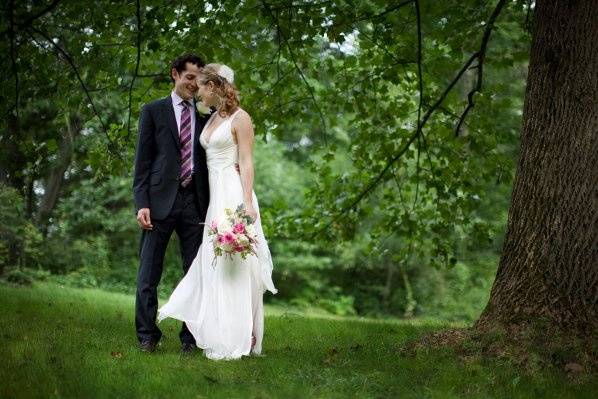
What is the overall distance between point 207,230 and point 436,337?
81.8 inches

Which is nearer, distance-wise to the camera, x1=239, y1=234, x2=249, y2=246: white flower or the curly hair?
x1=239, y1=234, x2=249, y2=246: white flower

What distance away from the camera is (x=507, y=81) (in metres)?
17.7

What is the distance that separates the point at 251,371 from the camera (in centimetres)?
536

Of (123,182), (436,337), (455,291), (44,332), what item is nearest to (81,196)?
(123,182)

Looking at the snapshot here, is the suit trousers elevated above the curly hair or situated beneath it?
situated beneath

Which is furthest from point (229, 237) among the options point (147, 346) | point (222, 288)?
point (147, 346)

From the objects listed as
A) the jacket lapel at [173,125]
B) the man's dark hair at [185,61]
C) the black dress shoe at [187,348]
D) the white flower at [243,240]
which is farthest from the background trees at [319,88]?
the black dress shoe at [187,348]

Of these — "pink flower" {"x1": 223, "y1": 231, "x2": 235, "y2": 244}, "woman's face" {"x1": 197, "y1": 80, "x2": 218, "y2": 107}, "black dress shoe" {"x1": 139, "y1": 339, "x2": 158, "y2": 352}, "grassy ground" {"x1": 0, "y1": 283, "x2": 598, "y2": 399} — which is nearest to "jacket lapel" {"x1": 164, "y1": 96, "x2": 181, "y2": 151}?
"woman's face" {"x1": 197, "y1": 80, "x2": 218, "y2": 107}

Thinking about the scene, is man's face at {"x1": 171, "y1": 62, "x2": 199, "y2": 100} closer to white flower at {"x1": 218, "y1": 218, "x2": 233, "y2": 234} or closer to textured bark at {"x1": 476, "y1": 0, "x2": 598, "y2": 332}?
white flower at {"x1": 218, "y1": 218, "x2": 233, "y2": 234}

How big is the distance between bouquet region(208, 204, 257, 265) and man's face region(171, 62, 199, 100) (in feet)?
3.54

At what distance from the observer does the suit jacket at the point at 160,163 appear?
6078mm

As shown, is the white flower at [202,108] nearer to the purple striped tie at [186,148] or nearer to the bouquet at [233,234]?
the purple striped tie at [186,148]

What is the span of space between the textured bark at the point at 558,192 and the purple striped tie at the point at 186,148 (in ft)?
8.66

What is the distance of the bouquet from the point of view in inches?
228
